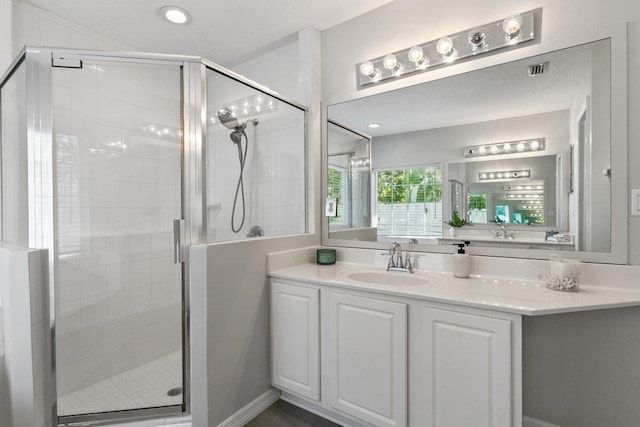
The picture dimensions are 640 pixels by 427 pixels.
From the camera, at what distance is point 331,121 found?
→ 2.29 meters

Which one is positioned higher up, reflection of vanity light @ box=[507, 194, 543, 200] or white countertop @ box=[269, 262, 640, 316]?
reflection of vanity light @ box=[507, 194, 543, 200]

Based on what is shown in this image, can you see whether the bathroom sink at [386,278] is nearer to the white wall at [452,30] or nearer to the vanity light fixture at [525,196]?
the vanity light fixture at [525,196]

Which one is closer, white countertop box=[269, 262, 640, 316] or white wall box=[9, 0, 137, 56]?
white countertop box=[269, 262, 640, 316]

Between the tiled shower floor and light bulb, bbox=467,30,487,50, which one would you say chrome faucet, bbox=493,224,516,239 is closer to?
light bulb, bbox=467,30,487,50

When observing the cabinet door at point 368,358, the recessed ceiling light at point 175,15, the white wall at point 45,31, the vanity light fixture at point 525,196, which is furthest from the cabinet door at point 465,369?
the white wall at point 45,31

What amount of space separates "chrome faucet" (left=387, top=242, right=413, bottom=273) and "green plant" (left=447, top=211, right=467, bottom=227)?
324mm

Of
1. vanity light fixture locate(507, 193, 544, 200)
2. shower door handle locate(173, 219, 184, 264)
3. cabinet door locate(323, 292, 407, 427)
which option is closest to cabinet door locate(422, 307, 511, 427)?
cabinet door locate(323, 292, 407, 427)

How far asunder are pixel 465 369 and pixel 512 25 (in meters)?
1.71

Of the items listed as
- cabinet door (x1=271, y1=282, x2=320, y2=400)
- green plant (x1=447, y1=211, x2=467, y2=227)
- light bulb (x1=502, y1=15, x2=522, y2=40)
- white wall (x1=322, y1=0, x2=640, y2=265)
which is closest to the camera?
white wall (x1=322, y1=0, x2=640, y2=265)

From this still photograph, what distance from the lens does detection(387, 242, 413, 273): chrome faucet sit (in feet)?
6.04

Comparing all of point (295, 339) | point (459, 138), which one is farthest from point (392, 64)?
point (295, 339)

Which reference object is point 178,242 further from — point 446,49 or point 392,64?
point 446,49

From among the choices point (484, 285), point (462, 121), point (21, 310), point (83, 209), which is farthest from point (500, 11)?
point (21, 310)

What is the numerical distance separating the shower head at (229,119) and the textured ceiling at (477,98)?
0.75 m
